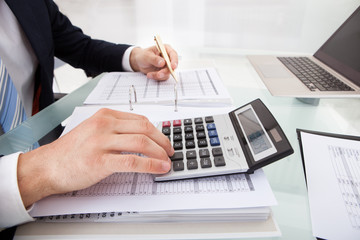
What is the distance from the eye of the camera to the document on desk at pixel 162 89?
24.4 inches

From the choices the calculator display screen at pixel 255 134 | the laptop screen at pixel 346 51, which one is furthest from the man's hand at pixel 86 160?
the laptop screen at pixel 346 51

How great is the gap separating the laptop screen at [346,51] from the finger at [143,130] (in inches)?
23.0

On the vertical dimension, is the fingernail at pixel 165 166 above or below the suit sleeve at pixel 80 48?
below

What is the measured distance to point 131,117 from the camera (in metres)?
0.40

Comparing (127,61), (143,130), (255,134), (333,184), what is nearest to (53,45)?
(127,61)

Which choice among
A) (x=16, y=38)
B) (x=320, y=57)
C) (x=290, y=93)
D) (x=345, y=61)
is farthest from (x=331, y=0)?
(x=16, y=38)

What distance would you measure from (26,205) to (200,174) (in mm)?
239

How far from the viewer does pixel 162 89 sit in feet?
2.24

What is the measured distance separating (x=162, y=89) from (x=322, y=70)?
1.72 feet

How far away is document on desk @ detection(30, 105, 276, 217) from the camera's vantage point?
31 centimetres

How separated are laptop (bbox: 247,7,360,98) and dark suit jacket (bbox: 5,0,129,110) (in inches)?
20.5

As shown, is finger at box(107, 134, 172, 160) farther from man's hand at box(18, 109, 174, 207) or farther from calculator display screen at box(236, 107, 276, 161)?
calculator display screen at box(236, 107, 276, 161)

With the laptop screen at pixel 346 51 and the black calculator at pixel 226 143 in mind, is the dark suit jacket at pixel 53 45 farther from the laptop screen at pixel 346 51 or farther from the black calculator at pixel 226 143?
the laptop screen at pixel 346 51

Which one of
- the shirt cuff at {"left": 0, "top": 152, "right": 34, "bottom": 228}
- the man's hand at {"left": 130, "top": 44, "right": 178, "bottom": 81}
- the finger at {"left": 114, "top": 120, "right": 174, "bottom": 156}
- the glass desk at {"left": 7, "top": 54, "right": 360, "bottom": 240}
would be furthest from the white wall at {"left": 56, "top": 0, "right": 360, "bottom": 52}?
the shirt cuff at {"left": 0, "top": 152, "right": 34, "bottom": 228}
